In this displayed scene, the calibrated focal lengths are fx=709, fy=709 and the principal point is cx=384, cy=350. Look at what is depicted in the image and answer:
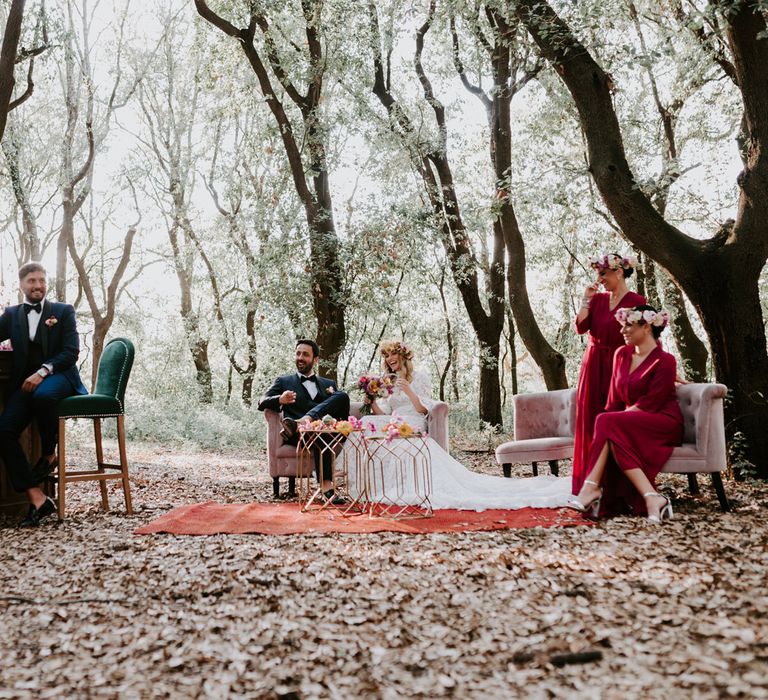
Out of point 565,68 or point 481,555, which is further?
point 565,68

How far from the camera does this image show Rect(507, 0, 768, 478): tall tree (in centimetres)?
620

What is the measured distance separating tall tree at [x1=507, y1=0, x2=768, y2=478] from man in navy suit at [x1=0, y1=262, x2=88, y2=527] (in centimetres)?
488

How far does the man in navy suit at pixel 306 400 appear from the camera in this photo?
6.34 m

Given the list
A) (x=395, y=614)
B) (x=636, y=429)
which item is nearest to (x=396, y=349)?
(x=636, y=429)

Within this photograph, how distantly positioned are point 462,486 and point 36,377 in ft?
11.5

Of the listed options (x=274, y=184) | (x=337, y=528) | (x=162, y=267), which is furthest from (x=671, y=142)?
(x=162, y=267)

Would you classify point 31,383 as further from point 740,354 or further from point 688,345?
point 688,345

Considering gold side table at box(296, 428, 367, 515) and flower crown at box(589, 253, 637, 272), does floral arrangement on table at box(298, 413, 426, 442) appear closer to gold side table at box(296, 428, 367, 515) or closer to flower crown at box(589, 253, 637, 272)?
gold side table at box(296, 428, 367, 515)

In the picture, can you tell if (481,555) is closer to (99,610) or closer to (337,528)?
(337,528)

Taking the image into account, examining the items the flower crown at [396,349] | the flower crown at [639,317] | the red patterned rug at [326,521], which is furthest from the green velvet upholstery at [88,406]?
the flower crown at [639,317]

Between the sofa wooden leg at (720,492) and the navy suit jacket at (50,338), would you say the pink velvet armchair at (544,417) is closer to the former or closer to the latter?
the sofa wooden leg at (720,492)

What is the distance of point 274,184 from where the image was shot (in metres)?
14.8

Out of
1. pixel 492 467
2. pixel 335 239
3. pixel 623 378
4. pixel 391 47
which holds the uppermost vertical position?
pixel 391 47

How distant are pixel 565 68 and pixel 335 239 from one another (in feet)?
17.3
